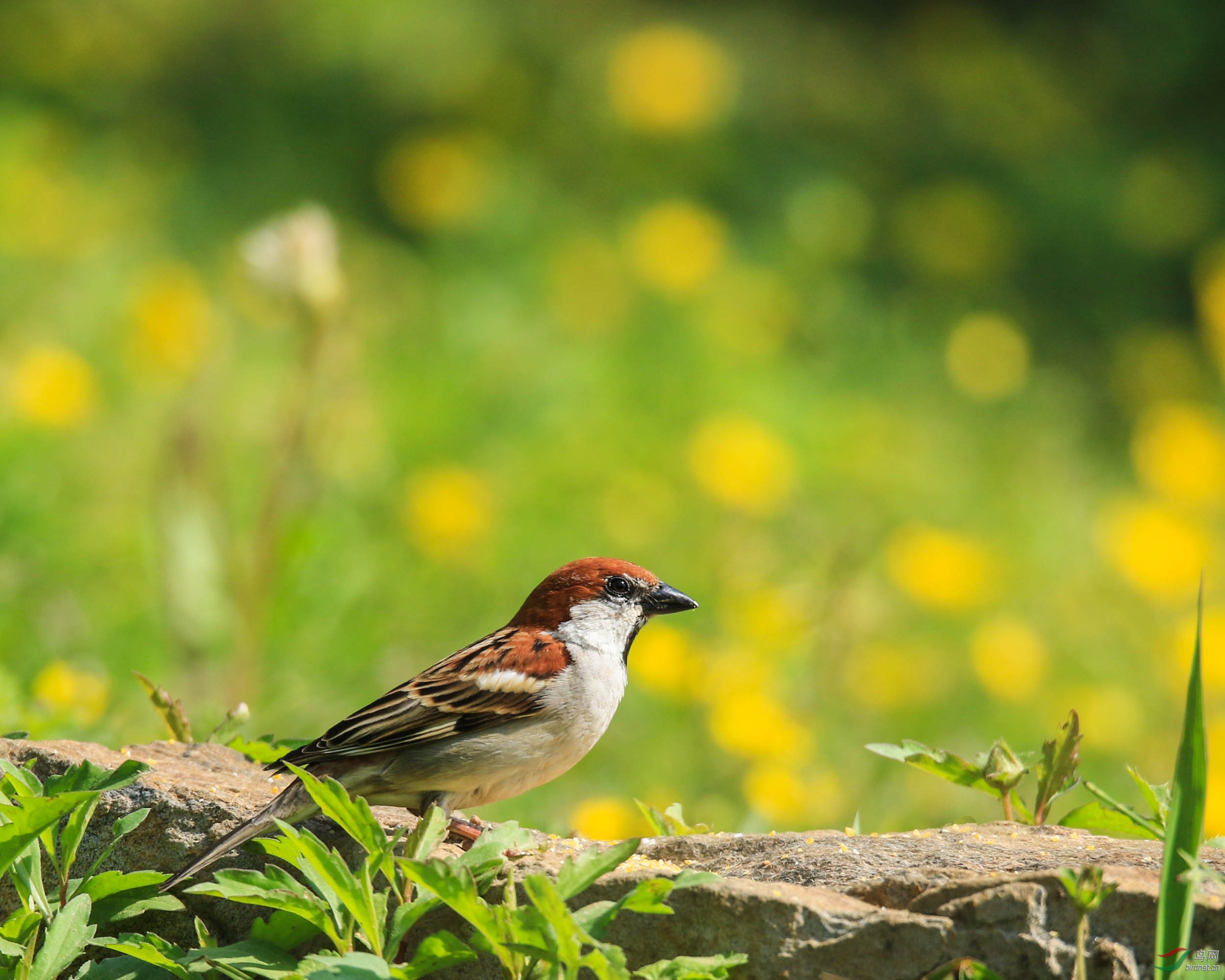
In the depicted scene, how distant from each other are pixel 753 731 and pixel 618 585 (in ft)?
3.63

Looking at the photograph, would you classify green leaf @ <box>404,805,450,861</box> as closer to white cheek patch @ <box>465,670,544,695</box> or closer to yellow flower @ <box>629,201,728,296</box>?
white cheek patch @ <box>465,670,544,695</box>

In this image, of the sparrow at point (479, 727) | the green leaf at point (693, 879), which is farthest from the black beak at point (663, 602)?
the green leaf at point (693, 879)

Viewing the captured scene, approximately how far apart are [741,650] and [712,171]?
4.90m

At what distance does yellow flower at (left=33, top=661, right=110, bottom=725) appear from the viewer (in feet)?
11.5

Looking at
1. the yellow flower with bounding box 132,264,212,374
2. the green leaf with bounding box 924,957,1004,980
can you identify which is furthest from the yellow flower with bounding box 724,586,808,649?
the yellow flower with bounding box 132,264,212,374

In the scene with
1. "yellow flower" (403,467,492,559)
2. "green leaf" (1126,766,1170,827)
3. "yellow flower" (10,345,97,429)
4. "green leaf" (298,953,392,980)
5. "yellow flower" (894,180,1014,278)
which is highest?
"yellow flower" (894,180,1014,278)

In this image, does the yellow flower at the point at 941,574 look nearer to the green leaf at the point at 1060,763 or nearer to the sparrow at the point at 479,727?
the sparrow at the point at 479,727

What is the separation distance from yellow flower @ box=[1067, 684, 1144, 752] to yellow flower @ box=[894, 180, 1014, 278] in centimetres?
372

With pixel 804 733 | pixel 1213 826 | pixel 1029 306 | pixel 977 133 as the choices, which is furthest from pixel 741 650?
pixel 977 133

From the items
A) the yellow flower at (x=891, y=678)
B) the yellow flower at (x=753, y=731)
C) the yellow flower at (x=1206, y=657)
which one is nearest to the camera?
the yellow flower at (x=753, y=731)

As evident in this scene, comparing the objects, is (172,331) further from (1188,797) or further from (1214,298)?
(1214,298)

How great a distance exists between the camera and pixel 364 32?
32.1ft

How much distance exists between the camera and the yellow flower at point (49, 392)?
17.9 feet

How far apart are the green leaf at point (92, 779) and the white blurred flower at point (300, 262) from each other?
6.69 ft
